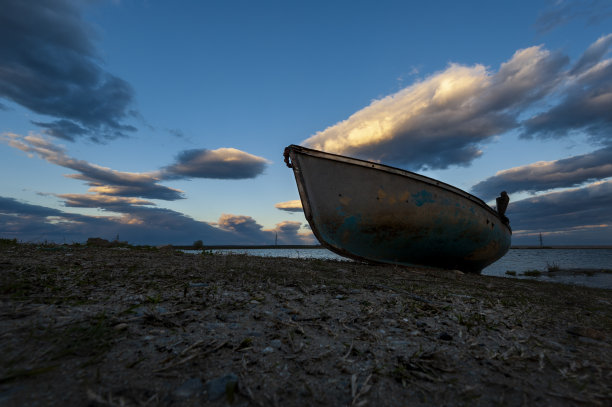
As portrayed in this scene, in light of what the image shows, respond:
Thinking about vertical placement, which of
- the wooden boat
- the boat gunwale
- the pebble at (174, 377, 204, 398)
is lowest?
the pebble at (174, 377, 204, 398)

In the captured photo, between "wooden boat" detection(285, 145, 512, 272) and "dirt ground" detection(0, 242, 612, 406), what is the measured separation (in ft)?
12.5

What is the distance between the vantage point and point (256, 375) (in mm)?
1492

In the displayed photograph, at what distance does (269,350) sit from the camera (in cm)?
178

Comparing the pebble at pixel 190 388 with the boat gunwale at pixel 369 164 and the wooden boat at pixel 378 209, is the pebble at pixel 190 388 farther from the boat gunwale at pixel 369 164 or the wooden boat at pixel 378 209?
the boat gunwale at pixel 369 164

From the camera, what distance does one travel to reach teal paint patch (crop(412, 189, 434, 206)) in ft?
22.8

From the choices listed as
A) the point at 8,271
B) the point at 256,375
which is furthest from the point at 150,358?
the point at 8,271

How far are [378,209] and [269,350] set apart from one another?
17.6 feet

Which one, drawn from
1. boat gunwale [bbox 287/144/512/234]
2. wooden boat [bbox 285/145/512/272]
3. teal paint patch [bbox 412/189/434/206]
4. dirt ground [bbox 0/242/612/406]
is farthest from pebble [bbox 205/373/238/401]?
teal paint patch [bbox 412/189/434/206]

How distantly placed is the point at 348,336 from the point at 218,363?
3.18 ft

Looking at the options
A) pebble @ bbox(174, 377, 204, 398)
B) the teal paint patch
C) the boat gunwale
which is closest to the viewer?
pebble @ bbox(174, 377, 204, 398)

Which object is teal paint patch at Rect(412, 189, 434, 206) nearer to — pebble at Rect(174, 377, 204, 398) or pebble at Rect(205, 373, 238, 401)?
pebble at Rect(205, 373, 238, 401)

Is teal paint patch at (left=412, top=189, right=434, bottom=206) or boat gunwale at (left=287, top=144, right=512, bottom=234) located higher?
boat gunwale at (left=287, top=144, right=512, bottom=234)

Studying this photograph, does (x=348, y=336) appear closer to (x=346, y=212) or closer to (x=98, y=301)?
(x=98, y=301)

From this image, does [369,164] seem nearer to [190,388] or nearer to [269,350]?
[269,350]
